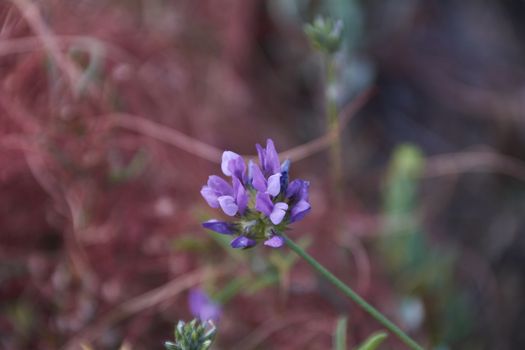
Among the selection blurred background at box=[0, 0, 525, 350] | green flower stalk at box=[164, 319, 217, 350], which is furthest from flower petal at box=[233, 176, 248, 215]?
blurred background at box=[0, 0, 525, 350]

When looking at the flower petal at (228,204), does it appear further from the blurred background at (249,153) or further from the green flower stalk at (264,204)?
the blurred background at (249,153)

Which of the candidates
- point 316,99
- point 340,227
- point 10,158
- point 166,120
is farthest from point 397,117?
point 10,158

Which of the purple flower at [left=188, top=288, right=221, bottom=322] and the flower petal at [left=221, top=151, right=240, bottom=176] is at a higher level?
the purple flower at [left=188, top=288, right=221, bottom=322]

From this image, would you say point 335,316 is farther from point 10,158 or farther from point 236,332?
point 10,158

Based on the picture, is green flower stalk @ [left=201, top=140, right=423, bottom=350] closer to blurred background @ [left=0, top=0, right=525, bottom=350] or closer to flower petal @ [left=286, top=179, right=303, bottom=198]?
flower petal @ [left=286, top=179, right=303, bottom=198]

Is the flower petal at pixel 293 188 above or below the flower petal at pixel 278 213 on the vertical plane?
above

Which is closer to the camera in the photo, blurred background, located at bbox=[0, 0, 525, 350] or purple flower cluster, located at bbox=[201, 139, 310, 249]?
purple flower cluster, located at bbox=[201, 139, 310, 249]

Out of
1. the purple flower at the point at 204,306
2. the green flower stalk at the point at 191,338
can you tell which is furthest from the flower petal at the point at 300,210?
the purple flower at the point at 204,306
